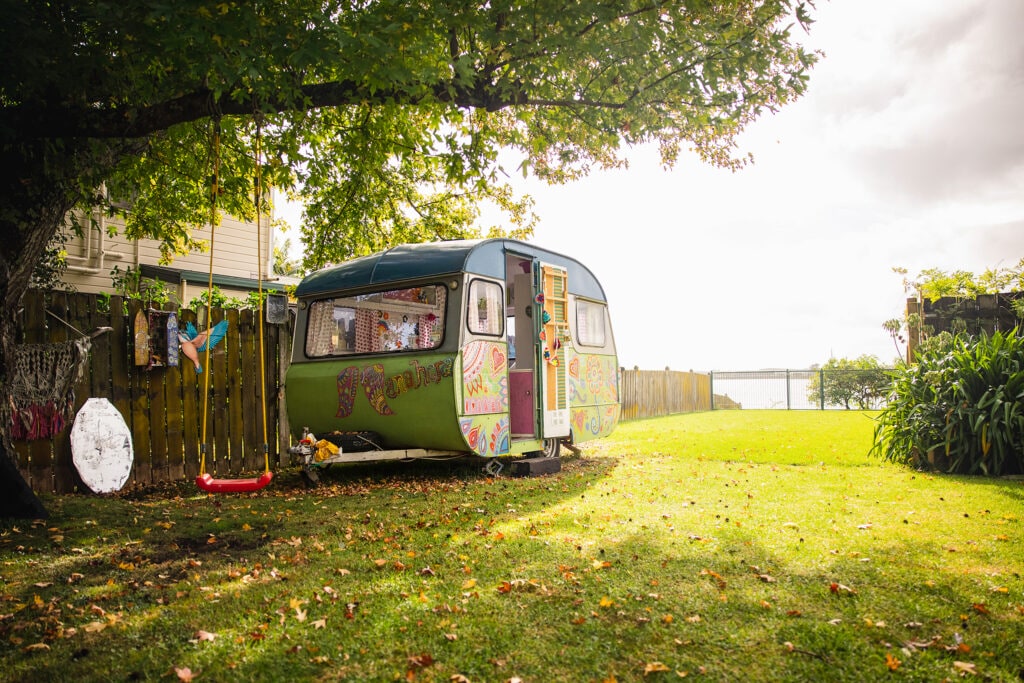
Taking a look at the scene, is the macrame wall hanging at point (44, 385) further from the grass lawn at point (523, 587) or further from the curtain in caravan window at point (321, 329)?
the curtain in caravan window at point (321, 329)

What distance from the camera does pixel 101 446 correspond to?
7422 millimetres

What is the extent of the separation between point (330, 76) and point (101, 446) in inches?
178

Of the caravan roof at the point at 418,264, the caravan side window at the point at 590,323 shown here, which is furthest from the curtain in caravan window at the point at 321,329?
the caravan side window at the point at 590,323

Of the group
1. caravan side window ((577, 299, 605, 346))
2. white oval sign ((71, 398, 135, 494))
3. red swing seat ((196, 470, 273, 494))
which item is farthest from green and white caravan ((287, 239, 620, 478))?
white oval sign ((71, 398, 135, 494))

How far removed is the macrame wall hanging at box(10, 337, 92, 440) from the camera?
658 cm

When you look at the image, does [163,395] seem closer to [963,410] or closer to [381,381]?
[381,381]

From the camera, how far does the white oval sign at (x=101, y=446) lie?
23.7ft

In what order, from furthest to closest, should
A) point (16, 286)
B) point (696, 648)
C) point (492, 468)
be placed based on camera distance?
point (492, 468) → point (16, 286) → point (696, 648)

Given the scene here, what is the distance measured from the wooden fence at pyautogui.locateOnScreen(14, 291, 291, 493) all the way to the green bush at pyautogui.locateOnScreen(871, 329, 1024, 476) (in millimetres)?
7828

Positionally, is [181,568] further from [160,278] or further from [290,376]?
[160,278]

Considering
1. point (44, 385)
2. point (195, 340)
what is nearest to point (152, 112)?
point (44, 385)

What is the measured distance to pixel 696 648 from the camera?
10.7ft

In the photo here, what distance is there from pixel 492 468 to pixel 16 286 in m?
5.27

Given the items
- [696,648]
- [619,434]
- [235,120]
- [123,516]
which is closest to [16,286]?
[123,516]
